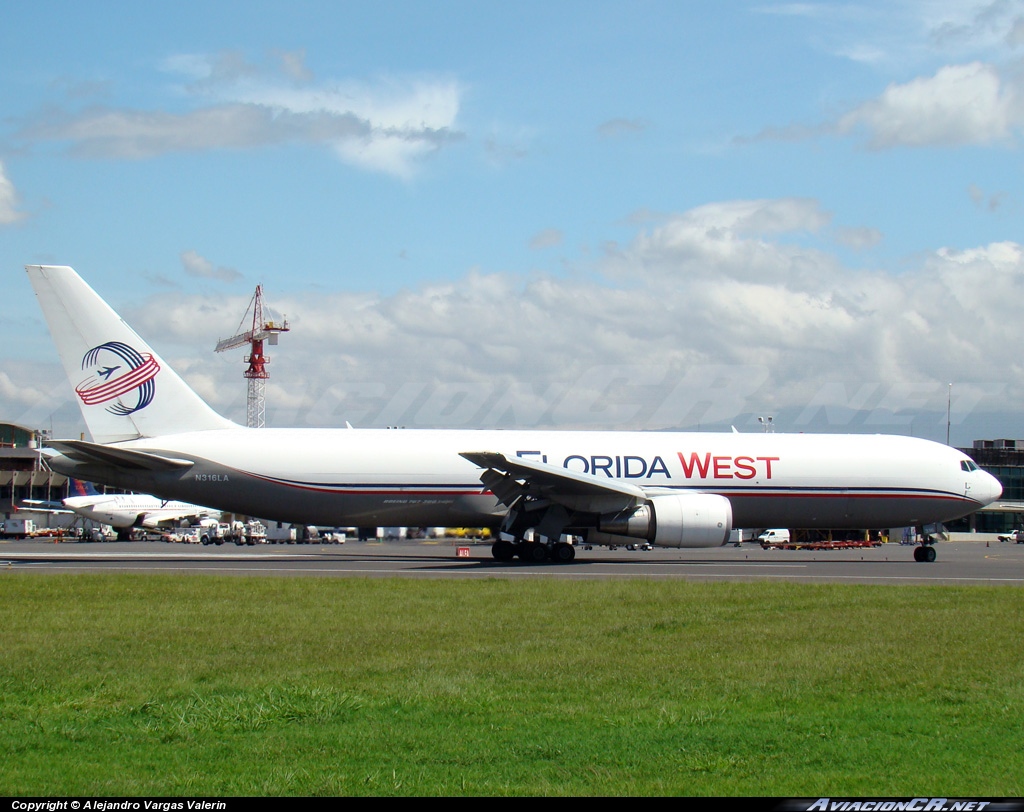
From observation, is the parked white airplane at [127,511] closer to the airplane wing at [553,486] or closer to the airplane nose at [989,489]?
the airplane wing at [553,486]

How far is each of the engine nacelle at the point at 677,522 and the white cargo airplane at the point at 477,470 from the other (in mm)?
34

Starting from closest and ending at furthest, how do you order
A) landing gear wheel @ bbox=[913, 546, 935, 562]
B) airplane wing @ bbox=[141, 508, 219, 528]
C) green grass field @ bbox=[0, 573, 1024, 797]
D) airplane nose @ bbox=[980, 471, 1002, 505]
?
green grass field @ bbox=[0, 573, 1024, 797] → landing gear wheel @ bbox=[913, 546, 935, 562] → airplane nose @ bbox=[980, 471, 1002, 505] → airplane wing @ bbox=[141, 508, 219, 528]

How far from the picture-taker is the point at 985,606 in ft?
51.0

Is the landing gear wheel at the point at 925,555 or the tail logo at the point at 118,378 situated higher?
the tail logo at the point at 118,378

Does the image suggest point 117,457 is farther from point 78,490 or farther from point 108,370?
point 78,490

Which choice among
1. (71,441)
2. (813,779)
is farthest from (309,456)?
(813,779)

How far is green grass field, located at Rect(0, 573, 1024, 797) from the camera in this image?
19.4 ft

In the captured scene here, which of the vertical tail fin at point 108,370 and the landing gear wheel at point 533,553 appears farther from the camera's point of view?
the landing gear wheel at point 533,553

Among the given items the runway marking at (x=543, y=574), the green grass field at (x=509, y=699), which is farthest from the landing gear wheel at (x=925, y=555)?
the green grass field at (x=509, y=699)

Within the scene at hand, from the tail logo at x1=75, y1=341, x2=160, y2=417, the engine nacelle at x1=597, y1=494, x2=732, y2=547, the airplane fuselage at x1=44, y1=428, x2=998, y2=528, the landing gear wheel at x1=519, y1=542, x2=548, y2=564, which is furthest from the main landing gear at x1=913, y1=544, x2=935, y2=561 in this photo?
the tail logo at x1=75, y1=341, x2=160, y2=417

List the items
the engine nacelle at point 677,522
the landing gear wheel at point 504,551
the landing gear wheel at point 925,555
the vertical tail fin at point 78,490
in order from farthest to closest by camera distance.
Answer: the vertical tail fin at point 78,490 < the landing gear wheel at point 925,555 < the landing gear wheel at point 504,551 < the engine nacelle at point 677,522

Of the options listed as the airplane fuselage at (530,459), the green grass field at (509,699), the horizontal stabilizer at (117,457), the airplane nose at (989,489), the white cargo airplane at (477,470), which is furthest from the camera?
the airplane nose at (989,489)

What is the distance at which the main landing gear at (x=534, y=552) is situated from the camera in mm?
28219

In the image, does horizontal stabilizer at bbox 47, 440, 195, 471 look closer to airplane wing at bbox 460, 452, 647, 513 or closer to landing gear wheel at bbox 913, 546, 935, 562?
airplane wing at bbox 460, 452, 647, 513
